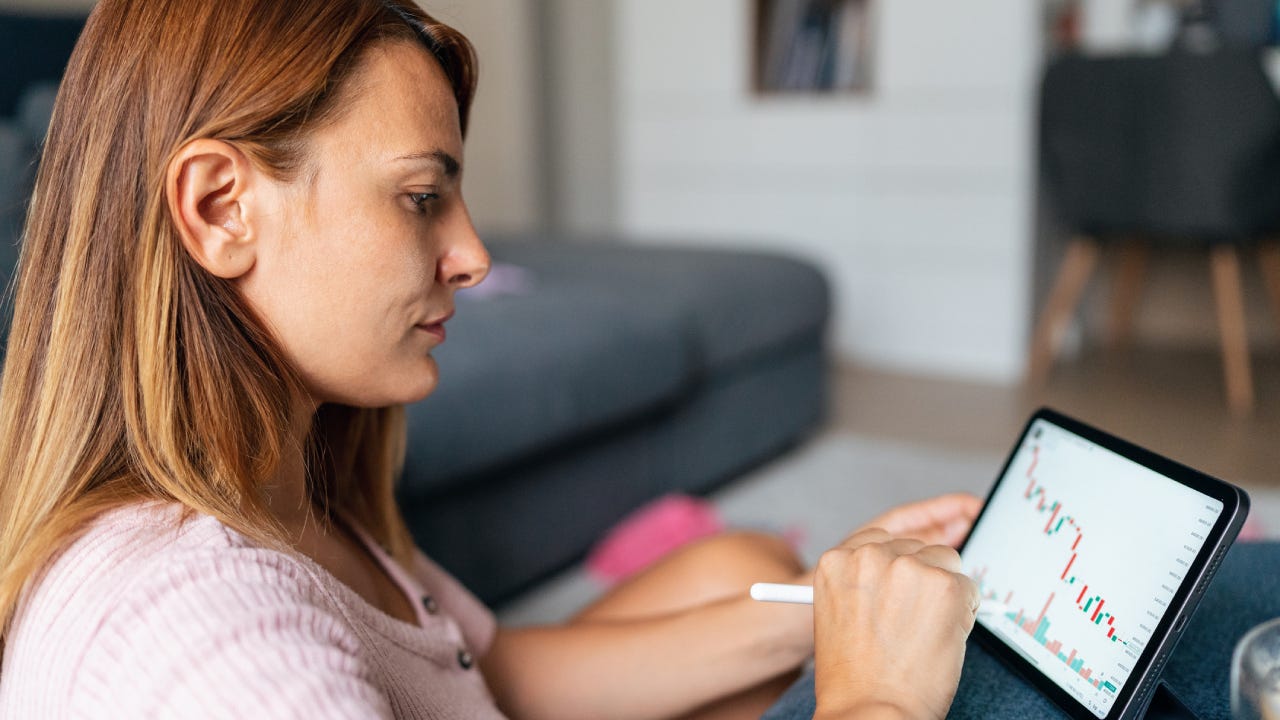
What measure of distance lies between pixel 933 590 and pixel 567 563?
4.17 ft

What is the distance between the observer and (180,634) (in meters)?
0.47

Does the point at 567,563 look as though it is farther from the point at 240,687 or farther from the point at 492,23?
the point at 492,23

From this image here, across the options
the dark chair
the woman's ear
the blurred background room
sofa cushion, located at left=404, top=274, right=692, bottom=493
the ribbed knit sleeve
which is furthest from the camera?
the dark chair

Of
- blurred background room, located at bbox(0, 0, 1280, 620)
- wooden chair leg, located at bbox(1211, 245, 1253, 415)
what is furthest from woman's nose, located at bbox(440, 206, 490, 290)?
wooden chair leg, located at bbox(1211, 245, 1253, 415)

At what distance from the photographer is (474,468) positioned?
4.83 ft

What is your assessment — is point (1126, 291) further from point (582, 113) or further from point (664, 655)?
point (664, 655)

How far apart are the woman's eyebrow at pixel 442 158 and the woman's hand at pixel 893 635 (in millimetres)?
312

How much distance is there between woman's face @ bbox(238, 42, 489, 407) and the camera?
60 centimetres

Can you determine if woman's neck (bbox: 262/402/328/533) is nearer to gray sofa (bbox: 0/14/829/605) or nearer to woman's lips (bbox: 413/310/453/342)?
woman's lips (bbox: 413/310/453/342)

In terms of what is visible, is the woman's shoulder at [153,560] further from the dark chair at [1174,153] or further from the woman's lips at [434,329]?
the dark chair at [1174,153]

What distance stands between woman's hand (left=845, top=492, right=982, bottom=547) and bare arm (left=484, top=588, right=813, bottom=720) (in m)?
0.10

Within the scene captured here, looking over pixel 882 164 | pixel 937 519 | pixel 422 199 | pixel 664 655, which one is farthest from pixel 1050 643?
pixel 882 164

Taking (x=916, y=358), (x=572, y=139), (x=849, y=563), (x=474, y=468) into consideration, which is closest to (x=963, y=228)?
(x=916, y=358)

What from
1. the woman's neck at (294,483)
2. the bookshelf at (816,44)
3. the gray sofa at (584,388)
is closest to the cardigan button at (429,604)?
the woman's neck at (294,483)
